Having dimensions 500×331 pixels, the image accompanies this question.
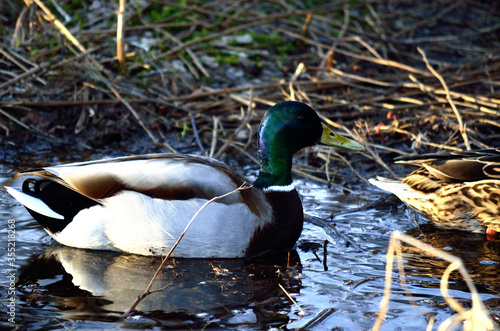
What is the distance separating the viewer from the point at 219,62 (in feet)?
27.4

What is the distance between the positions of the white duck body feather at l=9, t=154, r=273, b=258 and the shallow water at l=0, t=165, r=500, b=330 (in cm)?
12

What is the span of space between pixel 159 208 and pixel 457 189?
7.28ft

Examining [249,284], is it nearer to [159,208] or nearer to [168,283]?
[168,283]

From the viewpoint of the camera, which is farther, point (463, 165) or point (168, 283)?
point (463, 165)

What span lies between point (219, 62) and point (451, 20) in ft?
14.5

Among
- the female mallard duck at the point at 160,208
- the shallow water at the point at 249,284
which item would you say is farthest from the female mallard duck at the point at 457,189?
the female mallard duck at the point at 160,208

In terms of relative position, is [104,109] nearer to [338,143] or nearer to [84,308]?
[338,143]

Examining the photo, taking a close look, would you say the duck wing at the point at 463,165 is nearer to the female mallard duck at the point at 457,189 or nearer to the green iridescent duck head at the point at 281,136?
the female mallard duck at the point at 457,189

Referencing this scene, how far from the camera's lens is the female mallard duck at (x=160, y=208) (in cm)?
438

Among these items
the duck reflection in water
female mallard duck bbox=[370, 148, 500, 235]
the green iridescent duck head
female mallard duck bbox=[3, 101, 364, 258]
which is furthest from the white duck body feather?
female mallard duck bbox=[370, 148, 500, 235]

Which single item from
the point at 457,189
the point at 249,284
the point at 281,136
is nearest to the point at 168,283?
the point at 249,284

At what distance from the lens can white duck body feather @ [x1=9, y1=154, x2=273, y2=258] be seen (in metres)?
4.37

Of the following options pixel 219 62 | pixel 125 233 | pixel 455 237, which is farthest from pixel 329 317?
pixel 219 62

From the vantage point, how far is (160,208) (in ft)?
14.4
